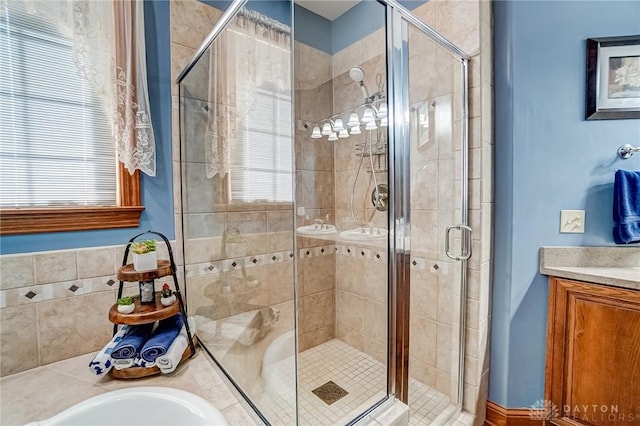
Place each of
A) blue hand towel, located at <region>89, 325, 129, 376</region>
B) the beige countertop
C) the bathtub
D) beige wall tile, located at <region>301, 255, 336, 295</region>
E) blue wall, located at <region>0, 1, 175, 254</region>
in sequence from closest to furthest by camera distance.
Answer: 1. the bathtub
2. blue hand towel, located at <region>89, 325, 129, 376</region>
3. the beige countertop
4. blue wall, located at <region>0, 1, 175, 254</region>
5. beige wall tile, located at <region>301, 255, 336, 295</region>

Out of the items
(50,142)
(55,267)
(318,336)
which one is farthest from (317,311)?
(50,142)

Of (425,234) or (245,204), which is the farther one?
(425,234)

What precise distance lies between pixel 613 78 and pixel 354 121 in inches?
49.8

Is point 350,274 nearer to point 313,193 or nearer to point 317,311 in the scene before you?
point 317,311

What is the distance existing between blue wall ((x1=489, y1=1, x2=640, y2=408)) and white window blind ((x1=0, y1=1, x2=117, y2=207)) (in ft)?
6.78

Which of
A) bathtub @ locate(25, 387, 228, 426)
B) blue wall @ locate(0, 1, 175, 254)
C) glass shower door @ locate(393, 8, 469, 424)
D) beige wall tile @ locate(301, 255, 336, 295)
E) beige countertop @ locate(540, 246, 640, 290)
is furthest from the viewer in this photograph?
beige wall tile @ locate(301, 255, 336, 295)

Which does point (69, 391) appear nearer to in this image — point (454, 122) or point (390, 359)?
point (390, 359)

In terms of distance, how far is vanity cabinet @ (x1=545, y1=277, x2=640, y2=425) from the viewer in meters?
1.17

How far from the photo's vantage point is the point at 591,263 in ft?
4.45

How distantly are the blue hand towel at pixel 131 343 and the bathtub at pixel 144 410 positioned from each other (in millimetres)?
135

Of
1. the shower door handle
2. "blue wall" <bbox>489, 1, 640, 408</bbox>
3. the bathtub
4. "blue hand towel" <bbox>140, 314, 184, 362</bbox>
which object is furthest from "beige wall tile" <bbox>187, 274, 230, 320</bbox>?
"blue wall" <bbox>489, 1, 640, 408</bbox>

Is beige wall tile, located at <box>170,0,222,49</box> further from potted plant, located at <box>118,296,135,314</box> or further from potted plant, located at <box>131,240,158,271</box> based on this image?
potted plant, located at <box>118,296,135,314</box>

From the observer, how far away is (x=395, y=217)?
1.26m

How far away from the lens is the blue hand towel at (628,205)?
1.25m
